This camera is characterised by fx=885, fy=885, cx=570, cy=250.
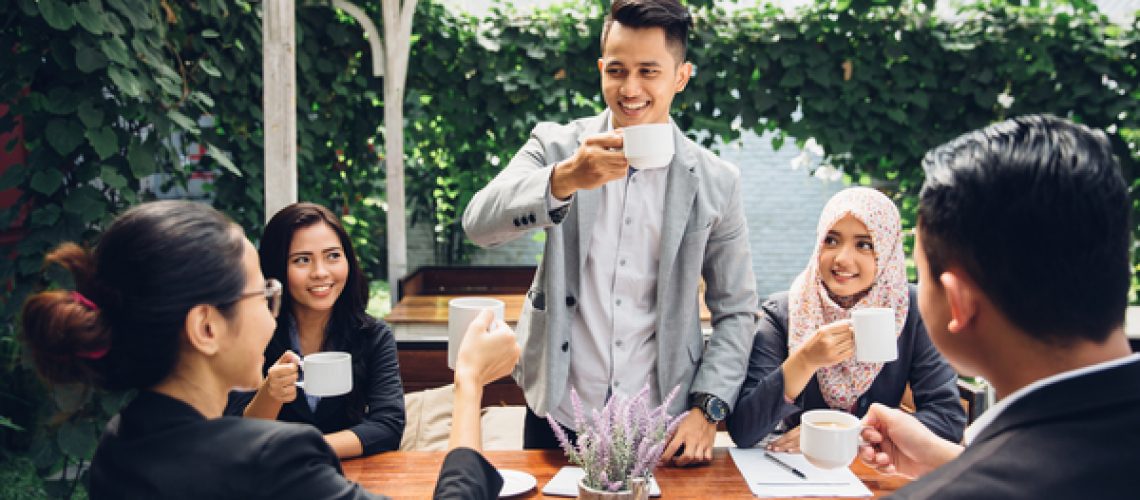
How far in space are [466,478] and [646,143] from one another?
2.51 feet

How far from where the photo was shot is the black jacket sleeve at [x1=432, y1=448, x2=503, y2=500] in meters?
1.26

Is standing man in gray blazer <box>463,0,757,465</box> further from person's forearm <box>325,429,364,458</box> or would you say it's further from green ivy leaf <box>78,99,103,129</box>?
green ivy leaf <box>78,99,103,129</box>

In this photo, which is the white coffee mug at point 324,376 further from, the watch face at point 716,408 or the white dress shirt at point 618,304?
the watch face at point 716,408

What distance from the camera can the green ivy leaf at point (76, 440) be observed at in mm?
2670

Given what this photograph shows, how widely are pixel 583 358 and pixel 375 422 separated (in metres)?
0.57

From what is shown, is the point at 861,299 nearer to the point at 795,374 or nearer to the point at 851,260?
the point at 851,260

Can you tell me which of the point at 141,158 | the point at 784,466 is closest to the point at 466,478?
the point at 784,466

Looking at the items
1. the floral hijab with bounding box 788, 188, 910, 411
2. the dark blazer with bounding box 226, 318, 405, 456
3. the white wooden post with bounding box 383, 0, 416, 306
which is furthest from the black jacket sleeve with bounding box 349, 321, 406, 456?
the white wooden post with bounding box 383, 0, 416, 306

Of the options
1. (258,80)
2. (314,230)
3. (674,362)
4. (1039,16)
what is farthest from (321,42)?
(1039,16)

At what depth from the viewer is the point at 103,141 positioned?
8.76 feet

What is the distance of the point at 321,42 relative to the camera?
16.6 feet

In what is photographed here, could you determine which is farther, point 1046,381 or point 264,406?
point 264,406

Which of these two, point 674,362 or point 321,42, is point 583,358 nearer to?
point 674,362

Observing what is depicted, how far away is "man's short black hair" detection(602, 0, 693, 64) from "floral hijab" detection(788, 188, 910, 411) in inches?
25.5
